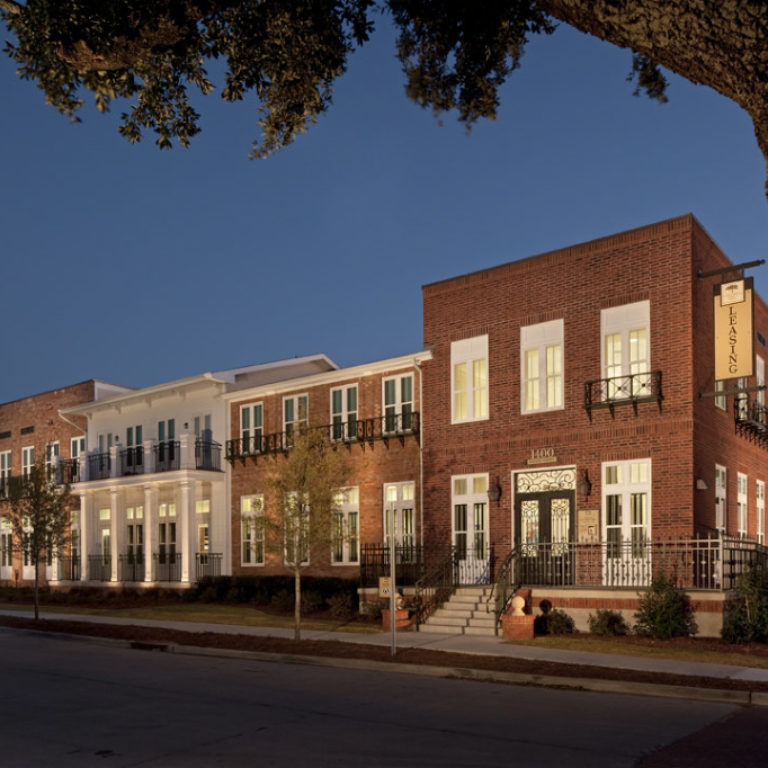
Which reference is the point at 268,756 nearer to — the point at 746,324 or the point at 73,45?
the point at 73,45

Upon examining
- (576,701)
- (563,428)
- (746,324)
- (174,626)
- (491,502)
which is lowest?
(174,626)

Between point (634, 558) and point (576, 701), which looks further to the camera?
point (634, 558)

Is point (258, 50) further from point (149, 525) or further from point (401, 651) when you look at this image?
point (149, 525)

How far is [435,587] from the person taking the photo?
2336cm

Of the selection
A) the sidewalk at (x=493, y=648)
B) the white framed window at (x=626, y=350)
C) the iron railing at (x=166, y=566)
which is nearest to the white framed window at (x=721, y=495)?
the white framed window at (x=626, y=350)

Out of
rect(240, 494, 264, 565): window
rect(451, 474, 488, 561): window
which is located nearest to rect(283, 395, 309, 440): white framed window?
rect(240, 494, 264, 565): window

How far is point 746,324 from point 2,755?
55.8 ft

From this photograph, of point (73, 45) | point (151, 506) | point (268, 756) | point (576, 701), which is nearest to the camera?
point (73, 45)

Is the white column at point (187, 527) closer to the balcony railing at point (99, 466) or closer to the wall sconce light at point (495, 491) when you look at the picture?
the balcony railing at point (99, 466)

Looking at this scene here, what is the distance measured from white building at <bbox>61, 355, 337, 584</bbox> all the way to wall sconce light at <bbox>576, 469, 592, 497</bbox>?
48.3 ft

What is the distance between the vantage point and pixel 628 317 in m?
22.5

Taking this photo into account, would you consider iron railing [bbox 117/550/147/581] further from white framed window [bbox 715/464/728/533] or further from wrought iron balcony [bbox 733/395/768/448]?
wrought iron balcony [bbox 733/395/768/448]

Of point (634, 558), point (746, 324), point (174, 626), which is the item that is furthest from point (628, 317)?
point (174, 626)

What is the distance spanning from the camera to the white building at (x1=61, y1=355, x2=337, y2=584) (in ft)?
111
